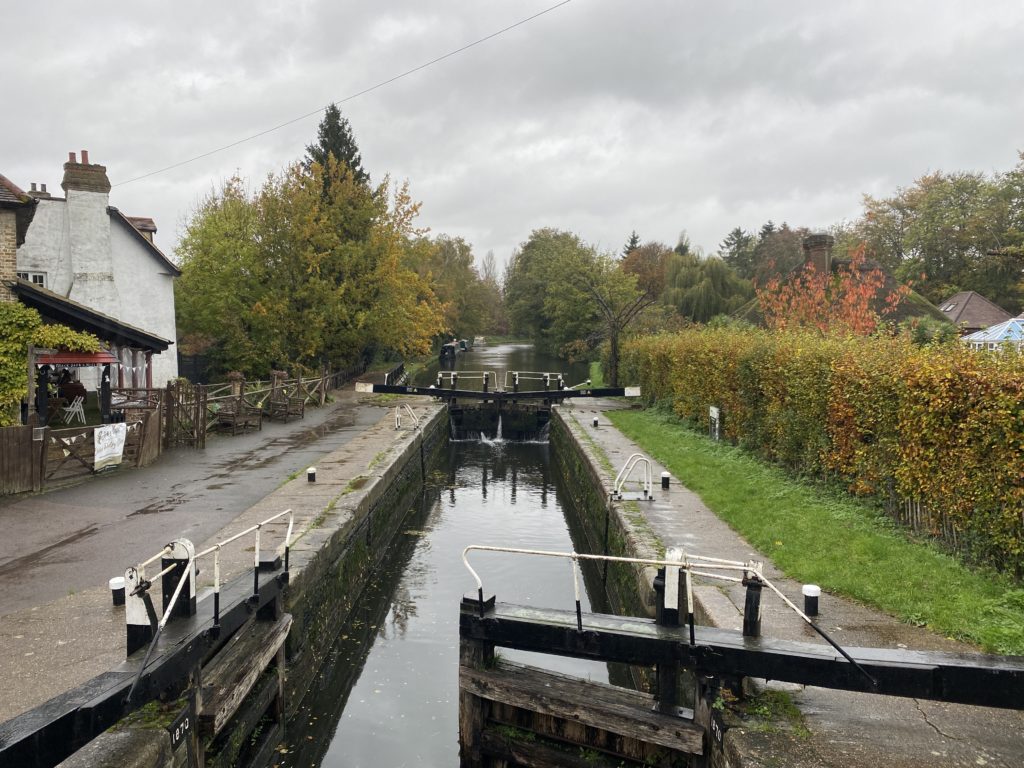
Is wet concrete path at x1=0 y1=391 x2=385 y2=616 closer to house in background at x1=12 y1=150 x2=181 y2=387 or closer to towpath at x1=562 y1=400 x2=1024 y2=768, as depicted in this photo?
towpath at x1=562 y1=400 x2=1024 y2=768

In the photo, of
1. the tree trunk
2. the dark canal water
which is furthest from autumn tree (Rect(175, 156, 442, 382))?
the dark canal water

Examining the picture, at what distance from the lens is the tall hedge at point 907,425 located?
21.4 feet

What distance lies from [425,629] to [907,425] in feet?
21.3

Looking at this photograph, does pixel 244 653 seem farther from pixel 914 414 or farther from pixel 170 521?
pixel 914 414

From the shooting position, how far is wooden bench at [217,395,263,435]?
62.0 feet

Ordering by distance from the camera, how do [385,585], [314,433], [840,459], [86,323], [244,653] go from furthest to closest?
[314,433], [86,323], [385,585], [840,459], [244,653]

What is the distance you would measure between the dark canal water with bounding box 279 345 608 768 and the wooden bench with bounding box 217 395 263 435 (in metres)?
5.46

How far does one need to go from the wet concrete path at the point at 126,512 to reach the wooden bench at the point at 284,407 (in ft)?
12.9

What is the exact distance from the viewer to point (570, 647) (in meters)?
5.38

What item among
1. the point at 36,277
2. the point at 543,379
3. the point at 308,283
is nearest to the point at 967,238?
the point at 543,379

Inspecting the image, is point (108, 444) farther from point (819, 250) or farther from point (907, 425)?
point (819, 250)

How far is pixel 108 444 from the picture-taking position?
13500mm

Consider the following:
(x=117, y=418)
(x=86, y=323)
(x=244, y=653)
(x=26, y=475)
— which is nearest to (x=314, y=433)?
(x=117, y=418)

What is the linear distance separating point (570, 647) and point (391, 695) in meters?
3.34
